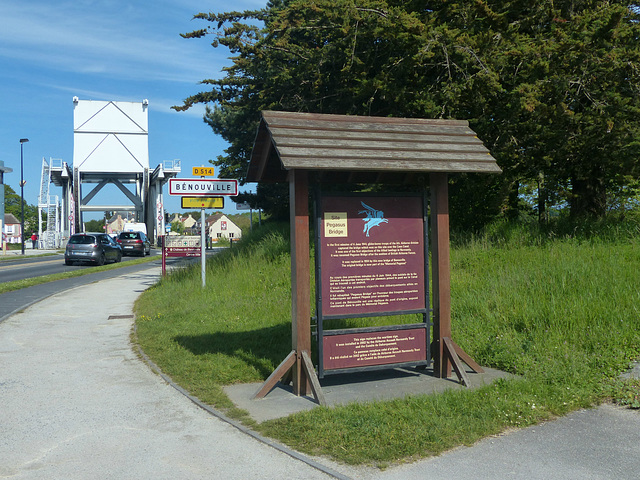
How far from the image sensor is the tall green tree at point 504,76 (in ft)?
36.4

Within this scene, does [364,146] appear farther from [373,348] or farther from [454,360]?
[454,360]

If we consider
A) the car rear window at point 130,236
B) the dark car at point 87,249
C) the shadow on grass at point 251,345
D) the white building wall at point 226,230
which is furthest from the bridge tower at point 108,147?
the white building wall at point 226,230

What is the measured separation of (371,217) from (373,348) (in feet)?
4.65

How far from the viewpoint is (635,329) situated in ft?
23.1

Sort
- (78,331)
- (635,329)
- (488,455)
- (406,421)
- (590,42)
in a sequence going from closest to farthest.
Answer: (488,455) < (406,421) < (635,329) < (78,331) < (590,42)

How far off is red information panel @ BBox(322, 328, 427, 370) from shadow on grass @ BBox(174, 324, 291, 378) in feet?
3.22

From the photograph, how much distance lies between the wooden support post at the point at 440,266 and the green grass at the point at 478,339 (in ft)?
2.68

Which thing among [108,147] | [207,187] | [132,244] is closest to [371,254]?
[207,187]

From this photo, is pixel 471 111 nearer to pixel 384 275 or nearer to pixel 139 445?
pixel 384 275

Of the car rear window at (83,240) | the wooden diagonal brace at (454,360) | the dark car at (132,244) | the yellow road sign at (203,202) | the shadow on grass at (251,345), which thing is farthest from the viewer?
the dark car at (132,244)

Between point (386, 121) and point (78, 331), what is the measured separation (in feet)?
21.6

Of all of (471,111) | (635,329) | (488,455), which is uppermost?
(471,111)

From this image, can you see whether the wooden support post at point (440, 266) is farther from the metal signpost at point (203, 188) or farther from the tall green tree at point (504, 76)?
the metal signpost at point (203, 188)

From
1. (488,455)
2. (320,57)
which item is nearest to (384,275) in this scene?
(488,455)
